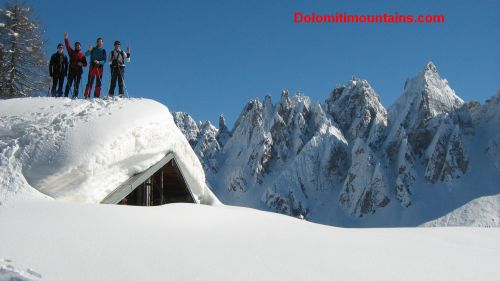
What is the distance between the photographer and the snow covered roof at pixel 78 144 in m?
9.85

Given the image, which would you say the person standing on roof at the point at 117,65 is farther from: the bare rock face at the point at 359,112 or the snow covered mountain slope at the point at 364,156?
the bare rock face at the point at 359,112

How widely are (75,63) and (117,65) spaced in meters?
1.24

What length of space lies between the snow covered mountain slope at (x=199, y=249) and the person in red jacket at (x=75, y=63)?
5.53 meters

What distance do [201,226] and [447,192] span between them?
101 metres

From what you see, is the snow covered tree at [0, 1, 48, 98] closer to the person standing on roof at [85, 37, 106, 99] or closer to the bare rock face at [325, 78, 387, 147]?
the person standing on roof at [85, 37, 106, 99]

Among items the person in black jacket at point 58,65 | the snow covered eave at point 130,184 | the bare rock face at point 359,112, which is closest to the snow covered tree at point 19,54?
the person in black jacket at point 58,65

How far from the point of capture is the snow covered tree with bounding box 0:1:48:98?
25.8m

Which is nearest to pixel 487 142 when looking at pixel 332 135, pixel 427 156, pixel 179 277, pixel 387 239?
pixel 427 156

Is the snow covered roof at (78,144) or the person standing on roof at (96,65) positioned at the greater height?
the person standing on roof at (96,65)

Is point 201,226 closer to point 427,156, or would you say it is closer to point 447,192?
point 447,192

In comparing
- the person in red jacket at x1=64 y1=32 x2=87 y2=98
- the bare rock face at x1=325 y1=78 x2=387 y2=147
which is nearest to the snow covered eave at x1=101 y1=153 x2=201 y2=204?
the person in red jacket at x1=64 y1=32 x2=87 y2=98

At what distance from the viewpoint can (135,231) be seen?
824cm

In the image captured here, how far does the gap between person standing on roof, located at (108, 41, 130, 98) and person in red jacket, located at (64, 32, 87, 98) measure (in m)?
0.87

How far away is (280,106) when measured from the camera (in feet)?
443
